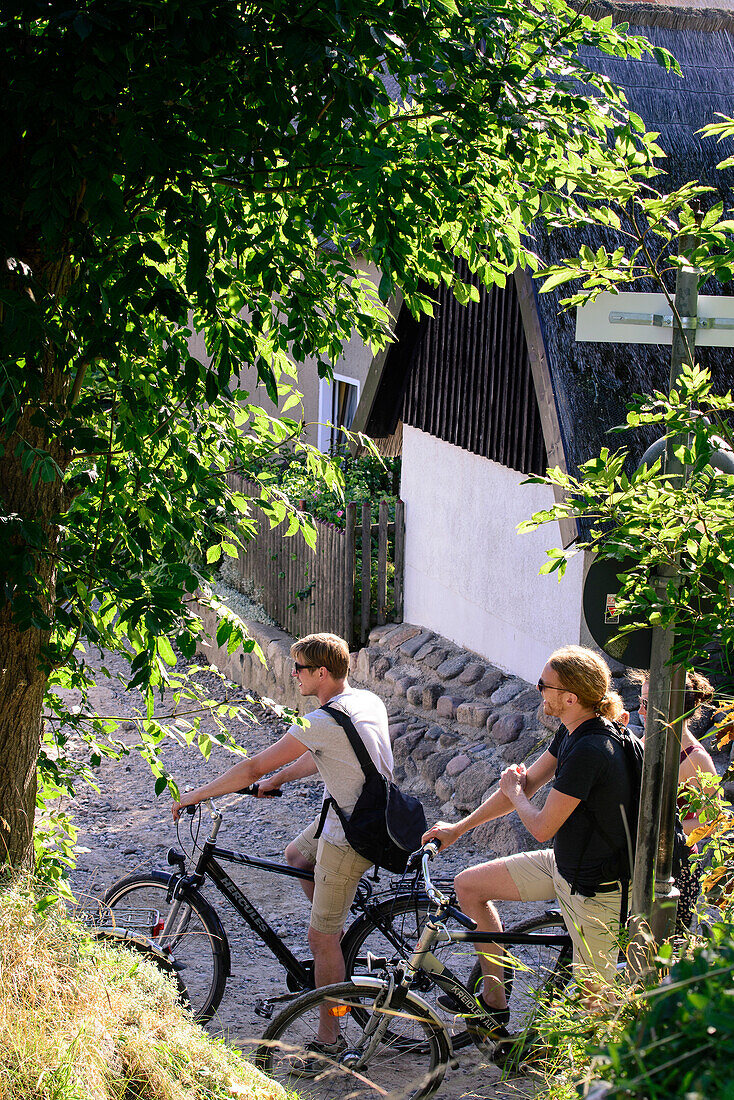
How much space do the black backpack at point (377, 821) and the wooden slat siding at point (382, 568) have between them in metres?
5.75

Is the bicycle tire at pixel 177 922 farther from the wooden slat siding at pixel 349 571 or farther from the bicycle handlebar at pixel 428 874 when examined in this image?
the wooden slat siding at pixel 349 571

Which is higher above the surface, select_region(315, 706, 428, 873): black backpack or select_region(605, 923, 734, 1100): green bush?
select_region(605, 923, 734, 1100): green bush

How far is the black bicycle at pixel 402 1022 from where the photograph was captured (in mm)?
3512

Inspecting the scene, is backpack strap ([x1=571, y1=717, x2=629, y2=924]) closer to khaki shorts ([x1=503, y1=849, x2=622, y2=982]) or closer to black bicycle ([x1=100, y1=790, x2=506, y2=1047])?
khaki shorts ([x1=503, y1=849, x2=622, y2=982])

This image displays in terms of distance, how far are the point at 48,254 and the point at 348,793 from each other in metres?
2.39

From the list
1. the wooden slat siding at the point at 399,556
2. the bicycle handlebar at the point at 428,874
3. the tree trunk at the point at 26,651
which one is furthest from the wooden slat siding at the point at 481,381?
the tree trunk at the point at 26,651

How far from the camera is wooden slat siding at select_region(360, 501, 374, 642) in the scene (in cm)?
988

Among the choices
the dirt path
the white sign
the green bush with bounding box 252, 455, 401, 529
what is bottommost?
the dirt path

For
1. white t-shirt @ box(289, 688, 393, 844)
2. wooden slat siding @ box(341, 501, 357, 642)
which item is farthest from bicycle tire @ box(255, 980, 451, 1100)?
wooden slat siding @ box(341, 501, 357, 642)

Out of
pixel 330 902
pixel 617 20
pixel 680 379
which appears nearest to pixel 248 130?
pixel 680 379

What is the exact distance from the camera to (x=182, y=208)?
270 cm

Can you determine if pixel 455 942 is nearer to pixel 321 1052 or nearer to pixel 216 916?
pixel 321 1052

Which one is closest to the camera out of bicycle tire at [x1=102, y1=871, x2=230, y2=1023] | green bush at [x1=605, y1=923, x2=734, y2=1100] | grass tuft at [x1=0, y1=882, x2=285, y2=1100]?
green bush at [x1=605, y1=923, x2=734, y2=1100]

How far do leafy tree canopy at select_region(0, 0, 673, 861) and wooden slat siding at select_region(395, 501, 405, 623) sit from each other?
6.51 metres
